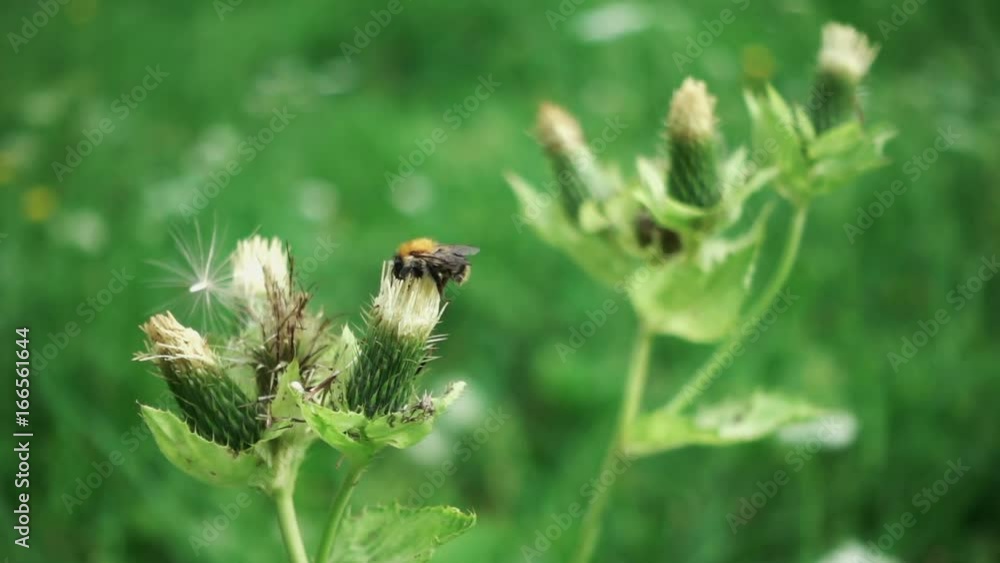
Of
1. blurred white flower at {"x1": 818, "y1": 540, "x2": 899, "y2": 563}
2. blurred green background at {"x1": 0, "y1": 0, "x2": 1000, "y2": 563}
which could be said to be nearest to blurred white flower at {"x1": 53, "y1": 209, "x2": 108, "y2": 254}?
blurred green background at {"x1": 0, "y1": 0, "x2": 1000, "y2": 563}

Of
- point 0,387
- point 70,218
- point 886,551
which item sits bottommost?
point 886,551

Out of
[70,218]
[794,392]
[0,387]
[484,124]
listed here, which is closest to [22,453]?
[0,387]

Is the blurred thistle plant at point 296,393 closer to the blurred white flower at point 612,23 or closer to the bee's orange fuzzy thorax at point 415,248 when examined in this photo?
the bee's orange fuzzy thorax at point 415,248

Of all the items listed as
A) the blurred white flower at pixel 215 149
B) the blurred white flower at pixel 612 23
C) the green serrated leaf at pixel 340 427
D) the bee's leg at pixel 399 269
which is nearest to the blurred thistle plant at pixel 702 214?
the bee's leg at pixel 399 269

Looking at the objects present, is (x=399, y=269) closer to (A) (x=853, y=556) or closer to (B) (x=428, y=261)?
(B) (x=428, y=261)

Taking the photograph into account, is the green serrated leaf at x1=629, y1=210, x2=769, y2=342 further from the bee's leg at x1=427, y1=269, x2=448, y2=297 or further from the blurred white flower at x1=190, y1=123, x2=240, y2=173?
the blurred white flower at x1=190, y1=123, x2=240, y2=173

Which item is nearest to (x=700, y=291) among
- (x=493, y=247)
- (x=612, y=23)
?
(x=493, y=247)

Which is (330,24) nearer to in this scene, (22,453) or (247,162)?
(247,162)
